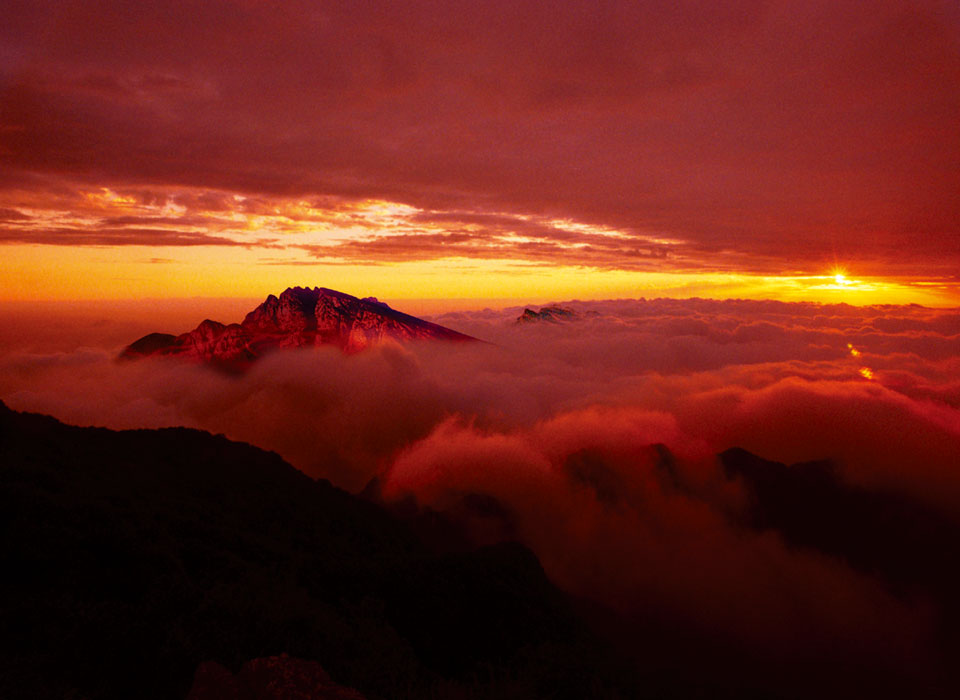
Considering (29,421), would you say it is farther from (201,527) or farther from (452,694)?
(452,694)

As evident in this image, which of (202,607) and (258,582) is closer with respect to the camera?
(202,607)

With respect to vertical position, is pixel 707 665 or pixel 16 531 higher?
pixel 16 531

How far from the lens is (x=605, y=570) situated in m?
189

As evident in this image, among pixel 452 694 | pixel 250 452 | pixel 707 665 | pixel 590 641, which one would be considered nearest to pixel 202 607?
pixel 452 694

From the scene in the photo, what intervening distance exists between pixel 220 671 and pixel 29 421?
89288mm

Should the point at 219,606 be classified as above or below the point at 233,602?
above

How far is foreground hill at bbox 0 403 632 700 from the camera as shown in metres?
19.8

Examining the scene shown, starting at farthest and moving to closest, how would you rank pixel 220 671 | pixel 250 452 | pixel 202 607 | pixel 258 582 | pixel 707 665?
pixel 707 665 → pixel 250 452 → pixel 258 582 → pixel 202 607 → pixel 220 671

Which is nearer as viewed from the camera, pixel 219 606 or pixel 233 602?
pixel 219 606

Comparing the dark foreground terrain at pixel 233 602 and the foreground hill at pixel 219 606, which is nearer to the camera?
the dark foreground terrain at pixel 233 602

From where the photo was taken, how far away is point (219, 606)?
25.2 m

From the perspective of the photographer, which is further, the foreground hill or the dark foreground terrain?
the foreground hill

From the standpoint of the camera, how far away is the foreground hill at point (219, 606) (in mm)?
19766

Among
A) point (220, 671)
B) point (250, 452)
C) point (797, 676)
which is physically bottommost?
point (797, 676)
